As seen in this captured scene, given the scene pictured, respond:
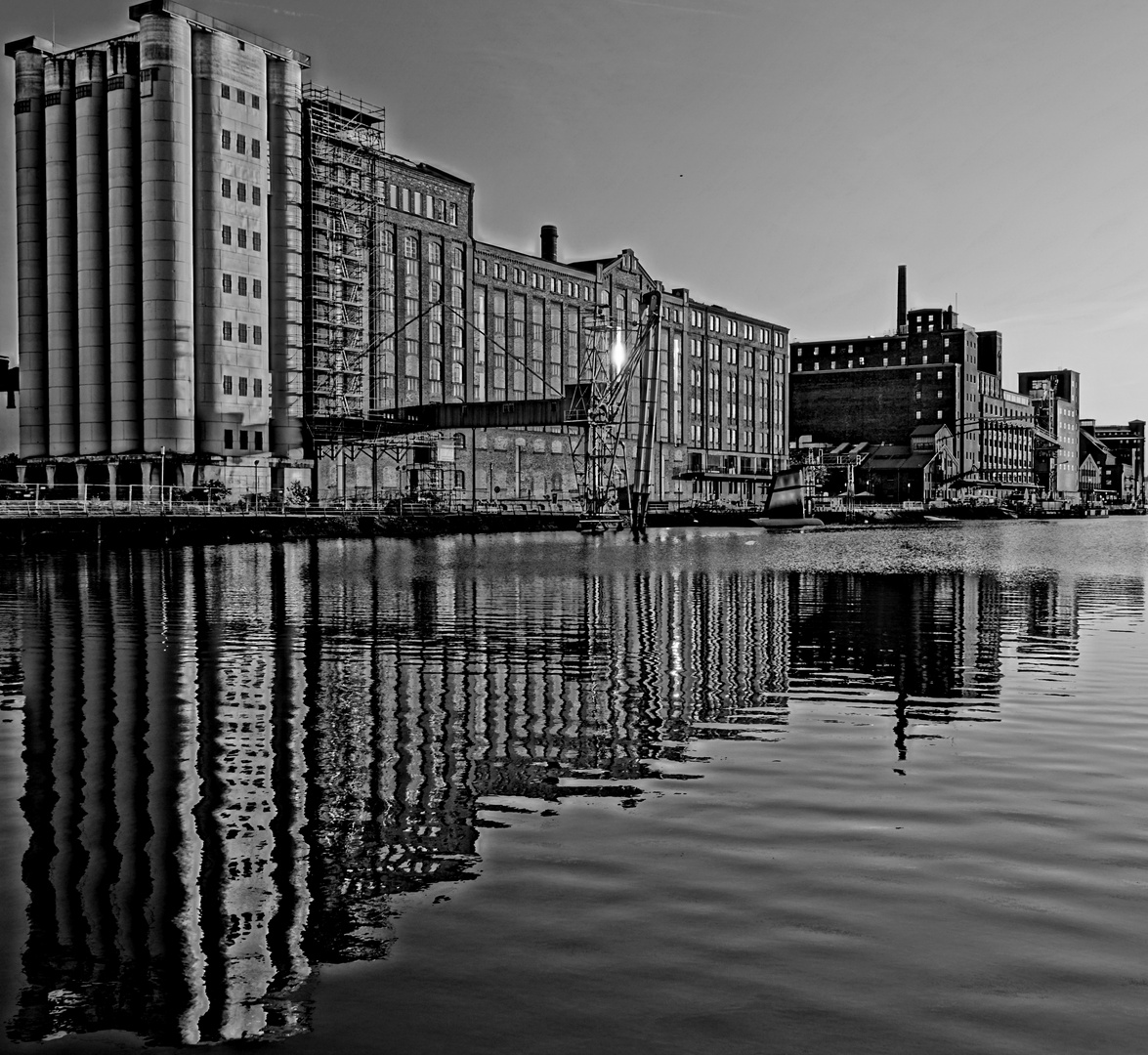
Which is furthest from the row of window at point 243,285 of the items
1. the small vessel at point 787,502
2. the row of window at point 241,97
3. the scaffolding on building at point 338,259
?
the small vessel at point 787,502

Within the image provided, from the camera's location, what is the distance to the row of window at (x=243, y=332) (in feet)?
320

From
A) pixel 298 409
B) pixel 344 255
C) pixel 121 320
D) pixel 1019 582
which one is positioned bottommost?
pixel 1019 582

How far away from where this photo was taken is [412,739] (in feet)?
44.3

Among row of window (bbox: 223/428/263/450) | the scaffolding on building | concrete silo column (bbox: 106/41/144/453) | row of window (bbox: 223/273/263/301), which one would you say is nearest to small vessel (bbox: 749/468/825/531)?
the scaffolding on building

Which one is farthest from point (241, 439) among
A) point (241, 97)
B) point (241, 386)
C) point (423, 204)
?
point (423, 204)

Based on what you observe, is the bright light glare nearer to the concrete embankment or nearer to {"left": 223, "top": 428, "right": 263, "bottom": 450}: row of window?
the concrete embankment

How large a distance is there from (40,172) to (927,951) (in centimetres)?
10985

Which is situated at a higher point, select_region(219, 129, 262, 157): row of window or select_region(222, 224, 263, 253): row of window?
select_region(219, 129, 262, 157): row of window

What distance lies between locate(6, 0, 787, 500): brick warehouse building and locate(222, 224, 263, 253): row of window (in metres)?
0.20

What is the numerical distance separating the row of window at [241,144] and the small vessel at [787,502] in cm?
6834

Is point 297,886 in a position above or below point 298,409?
below

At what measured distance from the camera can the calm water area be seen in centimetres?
631

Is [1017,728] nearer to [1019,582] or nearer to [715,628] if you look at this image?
[715,628]

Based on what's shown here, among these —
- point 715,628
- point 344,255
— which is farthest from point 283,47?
point 715,628
